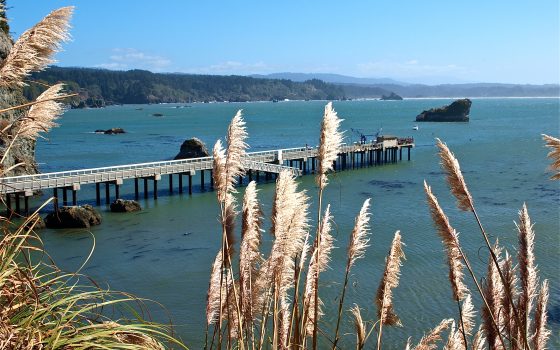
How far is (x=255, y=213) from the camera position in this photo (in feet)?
13.9

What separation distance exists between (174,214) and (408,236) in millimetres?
12913

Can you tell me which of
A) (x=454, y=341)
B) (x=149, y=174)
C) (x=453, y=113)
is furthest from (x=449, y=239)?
(x=453, y=113)

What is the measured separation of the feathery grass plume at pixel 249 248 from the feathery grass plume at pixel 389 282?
2.70ft

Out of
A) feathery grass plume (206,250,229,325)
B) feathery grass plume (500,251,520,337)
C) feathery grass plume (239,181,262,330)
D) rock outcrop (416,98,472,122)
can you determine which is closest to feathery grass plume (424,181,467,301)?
feathery grass plume (500,251,520,337)

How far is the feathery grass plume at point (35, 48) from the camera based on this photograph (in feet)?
12.2

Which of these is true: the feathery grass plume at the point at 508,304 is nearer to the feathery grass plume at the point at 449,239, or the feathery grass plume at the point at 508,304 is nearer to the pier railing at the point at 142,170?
the feathery grass plume at the point at 449,239

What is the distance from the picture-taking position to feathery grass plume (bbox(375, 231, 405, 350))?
4270 millimetres

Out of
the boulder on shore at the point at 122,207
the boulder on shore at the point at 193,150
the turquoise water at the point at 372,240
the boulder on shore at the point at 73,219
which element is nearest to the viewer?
the turquoise water at the point at 372,240

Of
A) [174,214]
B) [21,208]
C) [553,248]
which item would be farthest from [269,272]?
[21,208]

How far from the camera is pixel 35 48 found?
12.5 ft

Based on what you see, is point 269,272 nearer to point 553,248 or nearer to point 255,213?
point 255,213

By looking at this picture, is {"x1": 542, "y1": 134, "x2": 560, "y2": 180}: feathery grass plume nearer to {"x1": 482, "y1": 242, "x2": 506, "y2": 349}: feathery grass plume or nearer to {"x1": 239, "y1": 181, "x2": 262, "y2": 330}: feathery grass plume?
{"x1": 482, "y1": 242, "x2": 506, "y2": 349}: feathery grass plume

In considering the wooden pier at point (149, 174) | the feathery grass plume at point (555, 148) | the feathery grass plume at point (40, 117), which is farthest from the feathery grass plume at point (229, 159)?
the wooden pier at point (149, 174)

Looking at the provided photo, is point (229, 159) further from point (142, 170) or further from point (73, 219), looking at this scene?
point (142, 170)
